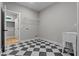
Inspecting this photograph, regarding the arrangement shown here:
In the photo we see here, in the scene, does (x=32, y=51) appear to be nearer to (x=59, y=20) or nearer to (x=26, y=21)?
(x=59, y=20)

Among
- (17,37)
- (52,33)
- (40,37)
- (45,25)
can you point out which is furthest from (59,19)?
(17,37)

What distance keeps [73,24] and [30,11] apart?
2.80m

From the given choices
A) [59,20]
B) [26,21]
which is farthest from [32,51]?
[26,21]

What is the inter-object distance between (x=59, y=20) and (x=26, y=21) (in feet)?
6.78

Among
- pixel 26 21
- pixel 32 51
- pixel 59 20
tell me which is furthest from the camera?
pixel 26 21

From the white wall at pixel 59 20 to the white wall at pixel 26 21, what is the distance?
2.09 ft

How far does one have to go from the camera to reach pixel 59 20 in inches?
103

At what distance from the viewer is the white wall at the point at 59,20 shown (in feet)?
6.85

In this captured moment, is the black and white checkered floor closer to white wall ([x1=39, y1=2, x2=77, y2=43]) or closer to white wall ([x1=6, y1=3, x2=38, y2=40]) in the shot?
white wall ([x1=39, y1=2, x2=77, y2=43])

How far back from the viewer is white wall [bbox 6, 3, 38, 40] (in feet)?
9.65

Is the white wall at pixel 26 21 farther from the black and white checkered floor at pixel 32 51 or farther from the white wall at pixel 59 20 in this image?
the black and white checkered floor at pixel 32 51

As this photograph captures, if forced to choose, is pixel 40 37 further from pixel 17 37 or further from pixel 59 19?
pixel 59 19

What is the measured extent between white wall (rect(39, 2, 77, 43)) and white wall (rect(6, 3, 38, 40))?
25.1 inches

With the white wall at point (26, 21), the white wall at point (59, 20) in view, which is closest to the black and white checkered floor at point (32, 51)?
the white wall at point (59, 20)
